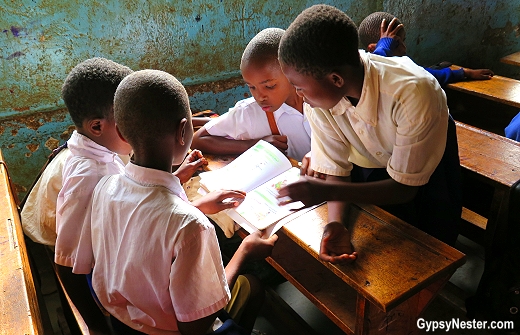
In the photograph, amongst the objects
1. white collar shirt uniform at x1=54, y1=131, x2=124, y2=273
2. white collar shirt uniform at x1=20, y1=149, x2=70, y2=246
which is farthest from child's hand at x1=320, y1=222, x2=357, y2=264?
white collar shirt uniform at x1=20, y1=149, x2=70, y2=246

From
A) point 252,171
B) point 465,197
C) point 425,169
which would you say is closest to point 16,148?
point 252,171

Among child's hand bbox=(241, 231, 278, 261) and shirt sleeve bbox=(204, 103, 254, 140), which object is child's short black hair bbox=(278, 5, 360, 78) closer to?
child's hand bbox=(241, 231, 278, 261)

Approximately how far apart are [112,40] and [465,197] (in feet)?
6.88

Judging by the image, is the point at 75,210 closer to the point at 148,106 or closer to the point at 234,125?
the point at 148,106

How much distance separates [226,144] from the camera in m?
1.89

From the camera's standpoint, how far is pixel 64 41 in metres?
2.21

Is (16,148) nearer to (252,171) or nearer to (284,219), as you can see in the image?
(252,171)

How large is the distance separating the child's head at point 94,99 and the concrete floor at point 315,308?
94cm

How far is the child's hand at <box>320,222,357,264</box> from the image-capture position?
1086mm

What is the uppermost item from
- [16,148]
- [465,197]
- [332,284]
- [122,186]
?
[122,186]

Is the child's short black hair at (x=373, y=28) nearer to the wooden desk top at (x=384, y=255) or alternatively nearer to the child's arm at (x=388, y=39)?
the child's arm at (x=388, y=39)

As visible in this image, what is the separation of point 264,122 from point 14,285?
1191 mm

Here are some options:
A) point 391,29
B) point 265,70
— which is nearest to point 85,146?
point 265,70

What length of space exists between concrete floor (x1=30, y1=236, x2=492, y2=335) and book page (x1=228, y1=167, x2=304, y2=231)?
0.69 meters
